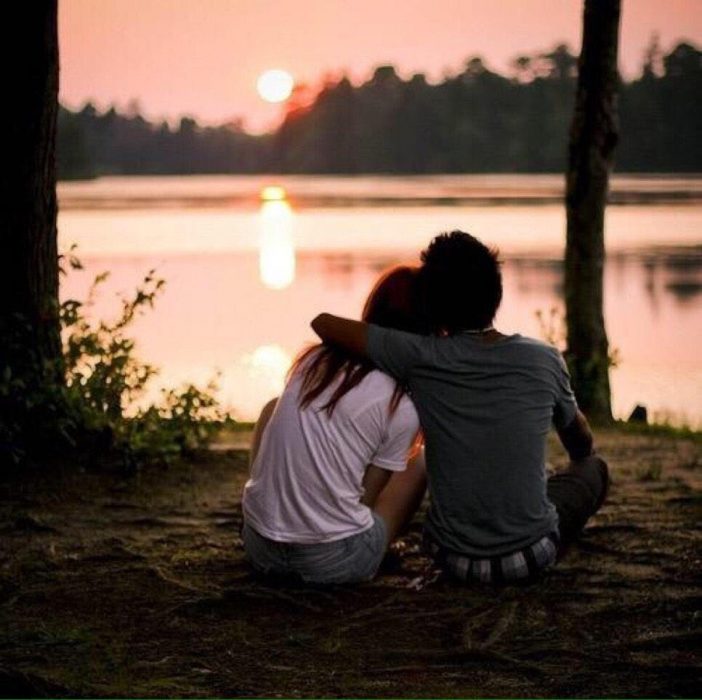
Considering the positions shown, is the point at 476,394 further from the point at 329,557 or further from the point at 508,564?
the point at 329,557

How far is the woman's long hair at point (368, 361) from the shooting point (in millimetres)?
5207

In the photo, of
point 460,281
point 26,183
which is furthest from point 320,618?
point 26,183

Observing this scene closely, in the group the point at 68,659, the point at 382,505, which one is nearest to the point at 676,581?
the point at 382,505

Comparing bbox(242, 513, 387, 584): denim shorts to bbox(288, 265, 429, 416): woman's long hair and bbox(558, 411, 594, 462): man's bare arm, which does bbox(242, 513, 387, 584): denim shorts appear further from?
bbox(558, 411, 594, 462): man's bare arm

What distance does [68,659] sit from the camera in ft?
15.2

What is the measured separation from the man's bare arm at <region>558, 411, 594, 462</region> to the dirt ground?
0.45 metres

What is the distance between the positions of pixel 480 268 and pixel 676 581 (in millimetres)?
1496

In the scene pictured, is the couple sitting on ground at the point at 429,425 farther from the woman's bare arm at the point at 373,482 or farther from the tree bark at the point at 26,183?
the tree bark at the point at 26,183

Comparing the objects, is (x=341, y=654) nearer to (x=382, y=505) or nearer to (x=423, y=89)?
(x=382, y=505)

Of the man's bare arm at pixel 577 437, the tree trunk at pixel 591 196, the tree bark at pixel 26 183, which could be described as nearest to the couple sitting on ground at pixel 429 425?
the man's bare arm at pixel 577 437

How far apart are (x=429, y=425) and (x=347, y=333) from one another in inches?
17.9

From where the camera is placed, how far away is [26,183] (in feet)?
25.5

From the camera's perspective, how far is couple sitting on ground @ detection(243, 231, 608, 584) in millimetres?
5180

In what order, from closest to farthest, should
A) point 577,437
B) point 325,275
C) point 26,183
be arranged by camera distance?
point 577,437, point 26,183, point 325,275
